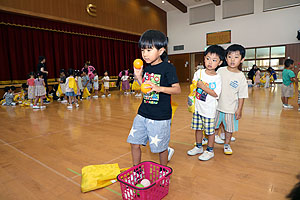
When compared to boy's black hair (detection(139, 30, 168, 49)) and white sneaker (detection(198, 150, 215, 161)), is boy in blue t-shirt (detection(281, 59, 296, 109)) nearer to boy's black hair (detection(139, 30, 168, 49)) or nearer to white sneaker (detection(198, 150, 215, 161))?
white sneaker (detection(198, 150, 215, 161))

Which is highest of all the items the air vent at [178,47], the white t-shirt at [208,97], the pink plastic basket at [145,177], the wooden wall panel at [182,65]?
the air vent at [178,47]

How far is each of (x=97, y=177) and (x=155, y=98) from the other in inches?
33.6

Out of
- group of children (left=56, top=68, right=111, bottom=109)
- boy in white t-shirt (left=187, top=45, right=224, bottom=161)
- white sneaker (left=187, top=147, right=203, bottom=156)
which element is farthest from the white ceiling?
white sneaker (left=187, top=147, right=203, bottom=156)

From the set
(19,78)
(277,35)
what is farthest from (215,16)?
(19,78)

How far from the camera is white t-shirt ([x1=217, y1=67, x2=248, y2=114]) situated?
219 centimetres

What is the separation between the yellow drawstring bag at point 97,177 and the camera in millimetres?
1634

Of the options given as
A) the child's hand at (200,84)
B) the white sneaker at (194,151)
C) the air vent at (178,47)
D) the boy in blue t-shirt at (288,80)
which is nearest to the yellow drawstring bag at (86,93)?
the white sneaker at (194,151)

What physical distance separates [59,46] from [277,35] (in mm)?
12562

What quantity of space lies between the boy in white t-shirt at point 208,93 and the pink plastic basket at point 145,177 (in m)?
0.70

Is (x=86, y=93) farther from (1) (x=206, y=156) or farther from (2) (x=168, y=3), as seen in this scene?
(2) (x=168, y=3)

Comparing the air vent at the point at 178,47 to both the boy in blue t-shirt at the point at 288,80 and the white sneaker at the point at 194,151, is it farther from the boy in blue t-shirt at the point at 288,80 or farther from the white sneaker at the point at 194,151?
the white sneaker at the point at 194,151

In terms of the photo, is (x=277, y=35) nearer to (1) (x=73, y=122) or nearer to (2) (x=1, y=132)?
(1) (x=73, y=122)

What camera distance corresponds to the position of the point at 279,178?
1721 mm

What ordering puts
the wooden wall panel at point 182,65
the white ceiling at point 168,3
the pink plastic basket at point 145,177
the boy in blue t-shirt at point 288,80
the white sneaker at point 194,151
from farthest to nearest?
the wooden wall panel at point 182,65, the white ceiling at point 168,3, the boy in blue t-shirt at point 288,80, the white sneaker at point 194,151, the pink plastic basket at point 145,177
